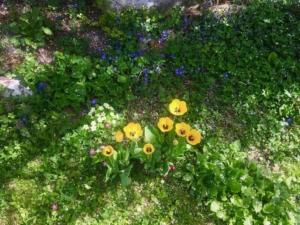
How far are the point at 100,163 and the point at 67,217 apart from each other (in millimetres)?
686

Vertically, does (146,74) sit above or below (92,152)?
above

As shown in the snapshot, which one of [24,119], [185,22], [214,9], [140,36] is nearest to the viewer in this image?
[24,119]

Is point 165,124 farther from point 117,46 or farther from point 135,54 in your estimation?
point 117,46

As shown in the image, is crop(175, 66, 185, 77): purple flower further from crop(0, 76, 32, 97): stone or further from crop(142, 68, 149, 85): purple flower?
crop(0, 76, 32, 97): stone

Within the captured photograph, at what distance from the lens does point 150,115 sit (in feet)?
16.9

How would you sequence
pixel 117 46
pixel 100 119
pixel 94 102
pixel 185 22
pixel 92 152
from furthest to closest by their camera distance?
1. pixel 185 22
2. pixel 117 46
3. pixel 94 102
4. pixel 100 119
5. pixel 92 152

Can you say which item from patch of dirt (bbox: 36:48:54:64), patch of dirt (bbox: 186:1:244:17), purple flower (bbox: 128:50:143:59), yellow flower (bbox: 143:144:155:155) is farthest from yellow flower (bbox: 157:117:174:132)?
patch of dirt (bbox: 186:1:244:17)

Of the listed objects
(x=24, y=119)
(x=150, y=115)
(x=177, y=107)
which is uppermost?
(x=177, y=107)

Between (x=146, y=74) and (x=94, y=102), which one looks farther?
(x=146, y=74)

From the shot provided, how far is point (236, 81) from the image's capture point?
18.1 ft

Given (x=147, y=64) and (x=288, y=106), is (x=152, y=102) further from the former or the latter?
(x=288, y=106)

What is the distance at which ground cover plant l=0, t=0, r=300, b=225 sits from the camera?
434cm

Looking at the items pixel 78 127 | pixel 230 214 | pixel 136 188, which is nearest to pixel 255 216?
pixel 230 214

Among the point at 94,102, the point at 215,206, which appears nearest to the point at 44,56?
the point at 94,102
